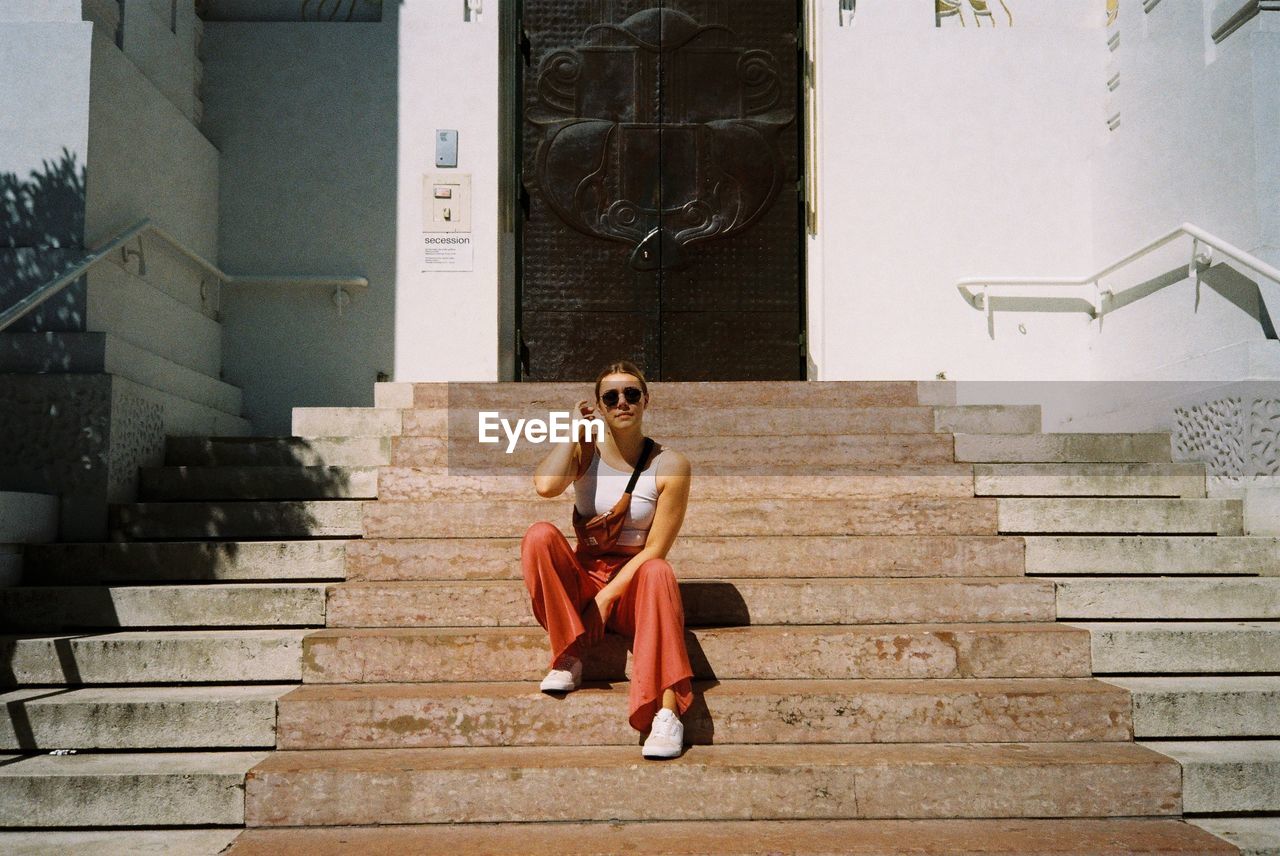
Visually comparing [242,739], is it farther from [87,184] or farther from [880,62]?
[880,62]

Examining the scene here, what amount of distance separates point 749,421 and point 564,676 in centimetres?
215

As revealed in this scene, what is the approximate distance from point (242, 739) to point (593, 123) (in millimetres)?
4789

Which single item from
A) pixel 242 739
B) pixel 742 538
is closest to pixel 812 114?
pixel 742 538

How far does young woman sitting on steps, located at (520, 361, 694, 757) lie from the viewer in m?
3.26

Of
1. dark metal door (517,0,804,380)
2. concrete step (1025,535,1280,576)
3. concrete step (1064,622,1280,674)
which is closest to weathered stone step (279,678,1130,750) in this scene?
concrete step (1064,622,1280,674)

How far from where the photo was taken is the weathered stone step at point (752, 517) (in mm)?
4461

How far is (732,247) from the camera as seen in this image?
23.4ft

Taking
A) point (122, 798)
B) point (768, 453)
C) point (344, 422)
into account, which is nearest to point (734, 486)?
point (768, 453)

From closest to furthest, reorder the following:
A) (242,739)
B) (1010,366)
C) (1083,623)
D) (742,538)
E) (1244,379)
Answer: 1. (242,739)
2. (1083,623)
3. (742,538)
4. (1244,379)
5. (1010,366)

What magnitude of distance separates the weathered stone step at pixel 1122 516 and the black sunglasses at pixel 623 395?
70.7 inches

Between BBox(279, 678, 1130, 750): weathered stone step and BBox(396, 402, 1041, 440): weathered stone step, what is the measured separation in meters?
1.94

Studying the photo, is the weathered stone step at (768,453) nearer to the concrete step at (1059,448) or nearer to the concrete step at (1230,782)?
the concrete step at (1059,448)

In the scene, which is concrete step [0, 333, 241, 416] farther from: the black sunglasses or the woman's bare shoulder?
the woman's bare shoulder

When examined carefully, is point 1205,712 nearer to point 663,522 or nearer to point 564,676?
point 663,522
